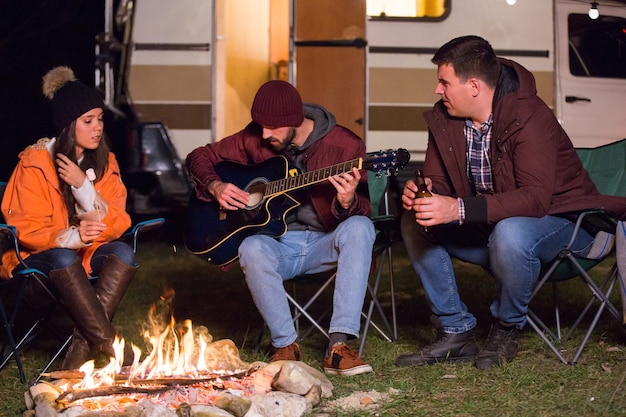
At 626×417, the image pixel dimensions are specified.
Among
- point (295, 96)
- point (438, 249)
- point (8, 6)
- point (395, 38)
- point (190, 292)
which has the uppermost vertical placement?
point (8, 6)

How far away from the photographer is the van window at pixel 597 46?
22.8 ft

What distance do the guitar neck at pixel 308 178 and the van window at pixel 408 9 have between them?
3.32 meters

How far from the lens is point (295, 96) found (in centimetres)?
379

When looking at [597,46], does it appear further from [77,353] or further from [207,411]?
[207,411]

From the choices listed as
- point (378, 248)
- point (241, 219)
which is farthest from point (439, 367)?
point (241, 219)

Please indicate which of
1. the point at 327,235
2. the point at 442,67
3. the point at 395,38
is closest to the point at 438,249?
the point at 327,235

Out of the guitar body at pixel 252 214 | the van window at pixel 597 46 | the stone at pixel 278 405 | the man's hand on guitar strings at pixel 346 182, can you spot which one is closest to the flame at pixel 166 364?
the stone at pixel 278 405

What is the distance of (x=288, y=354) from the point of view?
144 inches

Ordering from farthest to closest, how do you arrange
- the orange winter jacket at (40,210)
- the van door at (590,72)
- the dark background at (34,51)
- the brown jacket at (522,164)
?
the dark background at (34,51), the van door at (590,72), the orange winter jacket at (40,210), the brown jacket at (522,164)

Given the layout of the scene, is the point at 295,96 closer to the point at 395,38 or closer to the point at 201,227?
the point at 201,227

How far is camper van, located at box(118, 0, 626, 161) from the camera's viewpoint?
668 cm

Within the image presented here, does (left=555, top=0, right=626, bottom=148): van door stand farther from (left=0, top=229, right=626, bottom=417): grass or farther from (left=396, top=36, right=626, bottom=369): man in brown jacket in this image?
(left=396, top=36, right=626, bottom=369): man in brown jacket

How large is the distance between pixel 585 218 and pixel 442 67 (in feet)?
2.62

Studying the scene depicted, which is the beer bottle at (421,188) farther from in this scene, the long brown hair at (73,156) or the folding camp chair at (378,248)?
the long brown hair at (73,156)
